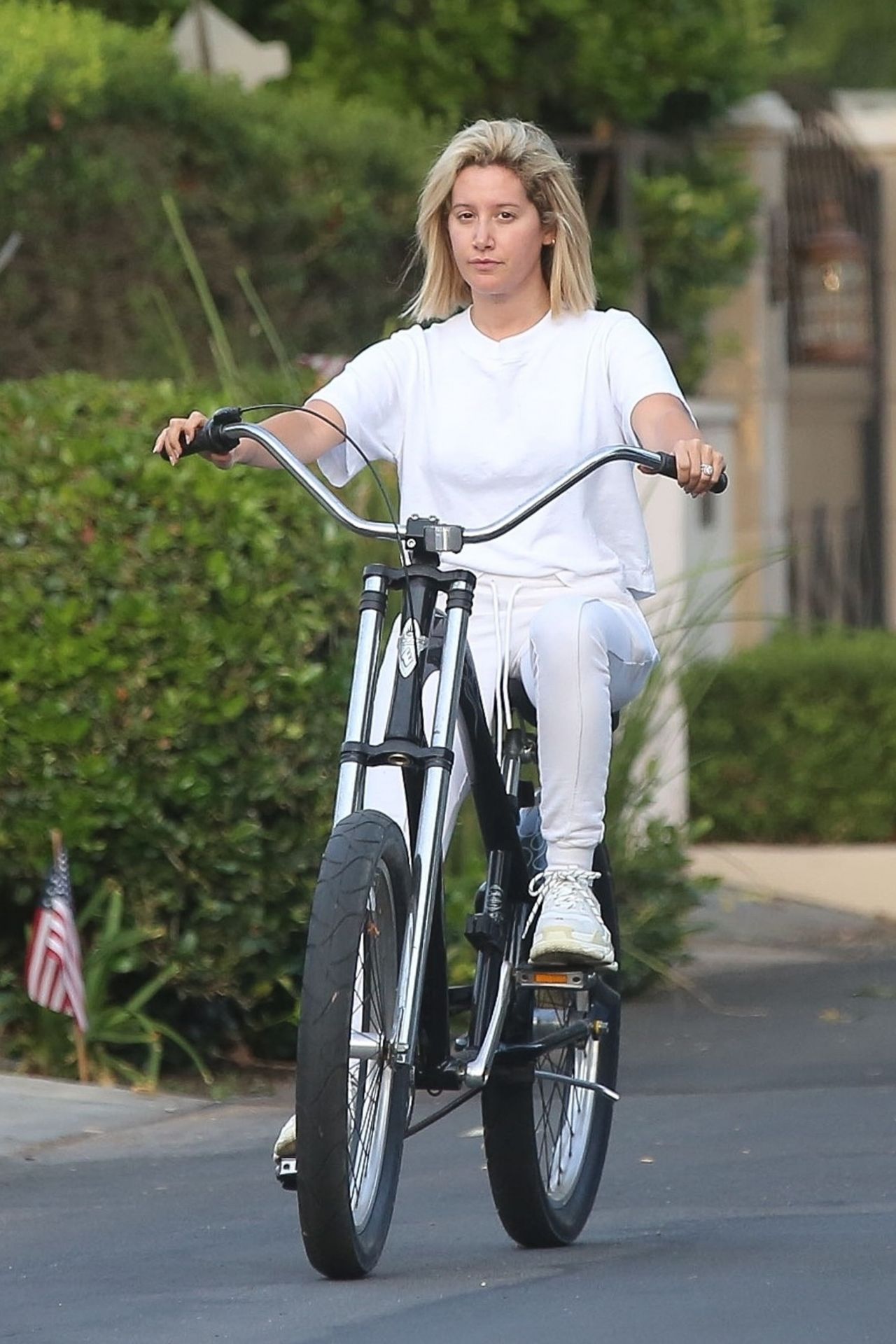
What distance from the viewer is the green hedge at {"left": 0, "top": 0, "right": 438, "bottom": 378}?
873 cm

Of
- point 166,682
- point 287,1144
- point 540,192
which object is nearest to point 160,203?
point 166,682

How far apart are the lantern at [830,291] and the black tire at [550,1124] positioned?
9.89 metres

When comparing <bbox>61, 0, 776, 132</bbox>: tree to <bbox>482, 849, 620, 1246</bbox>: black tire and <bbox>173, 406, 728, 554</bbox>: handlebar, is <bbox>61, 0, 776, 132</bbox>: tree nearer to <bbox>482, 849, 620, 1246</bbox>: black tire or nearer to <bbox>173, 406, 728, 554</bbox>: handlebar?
<bbox>482, 849, 620, 1246</bbox>: black tire

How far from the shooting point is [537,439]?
432 cm

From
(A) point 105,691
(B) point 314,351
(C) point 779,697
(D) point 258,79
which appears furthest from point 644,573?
(D) point 258,79

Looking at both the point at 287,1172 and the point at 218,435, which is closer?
the point at 287,1172

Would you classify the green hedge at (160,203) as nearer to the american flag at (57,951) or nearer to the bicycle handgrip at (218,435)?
the american flag at (57,951)

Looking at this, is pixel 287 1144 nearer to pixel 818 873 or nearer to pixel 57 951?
pixel 57 951

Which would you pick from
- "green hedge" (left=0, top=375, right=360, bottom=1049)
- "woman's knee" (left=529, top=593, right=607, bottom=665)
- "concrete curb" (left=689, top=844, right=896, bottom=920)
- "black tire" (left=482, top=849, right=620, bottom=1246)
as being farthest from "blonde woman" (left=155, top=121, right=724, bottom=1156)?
"concrete curb" (left=689, top=844, right=896, bottom=920)

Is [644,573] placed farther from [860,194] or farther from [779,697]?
[860,194]

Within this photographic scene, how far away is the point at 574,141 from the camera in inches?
501

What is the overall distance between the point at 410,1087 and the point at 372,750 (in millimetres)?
515

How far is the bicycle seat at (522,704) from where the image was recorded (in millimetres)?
4328

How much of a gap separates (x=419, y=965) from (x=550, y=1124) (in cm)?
88
